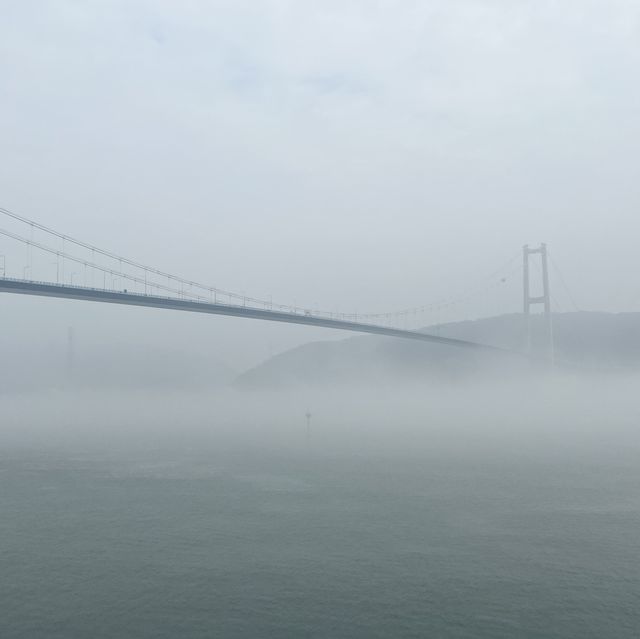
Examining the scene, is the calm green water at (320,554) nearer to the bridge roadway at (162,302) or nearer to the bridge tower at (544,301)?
the bridge roadway at (162,302)

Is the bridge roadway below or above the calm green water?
above

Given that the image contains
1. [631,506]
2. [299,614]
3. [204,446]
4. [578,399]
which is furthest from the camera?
[578,399]

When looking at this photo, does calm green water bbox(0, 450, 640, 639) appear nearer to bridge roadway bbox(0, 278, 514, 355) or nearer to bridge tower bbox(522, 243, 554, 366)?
bridge roadway bbox(0, 278, 514, 355)

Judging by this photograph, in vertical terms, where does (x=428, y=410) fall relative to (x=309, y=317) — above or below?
below

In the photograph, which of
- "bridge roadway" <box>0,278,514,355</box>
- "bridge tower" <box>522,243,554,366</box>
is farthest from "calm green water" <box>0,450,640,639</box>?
"bridge tower" <box>522,243,554,366</box>

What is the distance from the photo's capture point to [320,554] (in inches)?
431

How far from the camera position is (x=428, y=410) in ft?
137

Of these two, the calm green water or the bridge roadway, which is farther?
the bridge roadway

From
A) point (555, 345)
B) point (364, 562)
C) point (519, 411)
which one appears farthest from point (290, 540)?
point (555, 345)

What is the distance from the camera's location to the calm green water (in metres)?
8.52

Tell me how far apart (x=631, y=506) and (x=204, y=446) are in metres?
15.5

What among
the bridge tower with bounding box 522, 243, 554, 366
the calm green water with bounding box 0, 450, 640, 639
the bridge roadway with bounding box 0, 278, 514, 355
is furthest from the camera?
the bridge tower with bounding box 522, 243, 554, 366

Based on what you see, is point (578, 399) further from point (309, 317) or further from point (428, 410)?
point (309, 317)

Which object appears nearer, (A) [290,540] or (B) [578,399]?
(A) [290,540]
